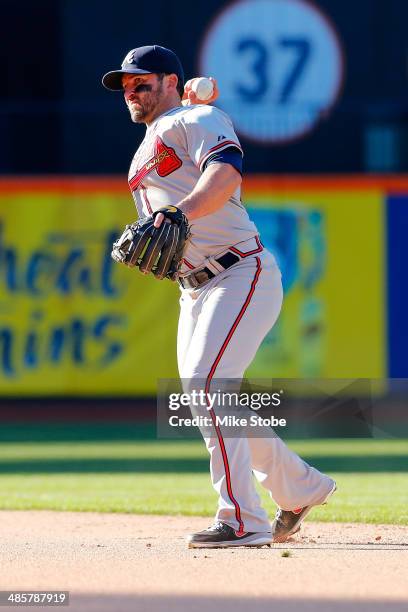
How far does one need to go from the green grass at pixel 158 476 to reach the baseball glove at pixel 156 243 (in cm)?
203

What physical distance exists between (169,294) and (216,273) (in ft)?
28.0

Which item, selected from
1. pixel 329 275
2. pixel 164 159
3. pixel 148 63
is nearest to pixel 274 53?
pixel 329 275

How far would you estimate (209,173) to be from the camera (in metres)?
4.86

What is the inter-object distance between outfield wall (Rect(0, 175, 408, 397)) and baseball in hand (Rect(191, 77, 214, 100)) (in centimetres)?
802

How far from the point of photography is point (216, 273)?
5113mm

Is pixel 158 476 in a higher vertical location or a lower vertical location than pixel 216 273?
lower

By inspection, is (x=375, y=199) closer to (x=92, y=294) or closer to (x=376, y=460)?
(x=92, y=294)

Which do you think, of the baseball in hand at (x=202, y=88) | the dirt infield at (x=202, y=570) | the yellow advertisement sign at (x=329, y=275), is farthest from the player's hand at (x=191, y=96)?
the yellow advertisement sign at (x=329, y=275)

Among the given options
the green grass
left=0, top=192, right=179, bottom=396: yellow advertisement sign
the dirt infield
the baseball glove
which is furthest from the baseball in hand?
left=0, top=192, right=179, bottom=396: yellow advertisement sign

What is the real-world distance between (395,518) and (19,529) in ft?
5.79

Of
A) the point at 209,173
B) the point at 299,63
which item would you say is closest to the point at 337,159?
the point at 299,63

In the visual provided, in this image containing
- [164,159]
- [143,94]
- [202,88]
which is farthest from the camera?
[202,88]

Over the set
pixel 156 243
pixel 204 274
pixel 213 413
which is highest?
pixel 156 243

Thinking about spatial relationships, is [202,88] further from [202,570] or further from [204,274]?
[202,570]
